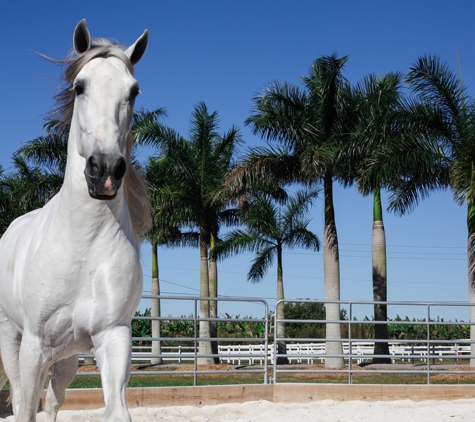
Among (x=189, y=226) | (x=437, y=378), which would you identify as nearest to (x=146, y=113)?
(x=189, y=226)

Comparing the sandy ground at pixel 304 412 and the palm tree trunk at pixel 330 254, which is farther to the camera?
the palm tree trunk at pixel 330 254

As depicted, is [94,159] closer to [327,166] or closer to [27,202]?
[327,166]

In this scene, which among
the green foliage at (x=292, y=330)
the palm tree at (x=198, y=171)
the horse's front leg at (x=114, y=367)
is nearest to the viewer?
the horse's front leg at (x=114, y=367)

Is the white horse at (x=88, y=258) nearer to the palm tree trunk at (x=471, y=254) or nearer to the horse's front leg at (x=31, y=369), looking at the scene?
the horse's front leg at (x=31, y=369)

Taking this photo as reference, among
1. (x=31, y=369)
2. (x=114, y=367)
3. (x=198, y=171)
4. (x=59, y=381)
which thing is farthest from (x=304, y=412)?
(x=198, y=171)

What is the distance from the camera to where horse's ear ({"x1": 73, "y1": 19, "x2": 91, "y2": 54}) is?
349cm

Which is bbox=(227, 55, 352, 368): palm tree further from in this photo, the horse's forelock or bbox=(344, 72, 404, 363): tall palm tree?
the horse's forelock

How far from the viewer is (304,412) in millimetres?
8859

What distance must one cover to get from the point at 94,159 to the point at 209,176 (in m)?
22.7

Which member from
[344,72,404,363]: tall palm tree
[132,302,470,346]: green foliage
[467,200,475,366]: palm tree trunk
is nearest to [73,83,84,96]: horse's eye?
[344,72,404,363]: tall palm tree

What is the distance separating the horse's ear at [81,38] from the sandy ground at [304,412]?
16.2 ft

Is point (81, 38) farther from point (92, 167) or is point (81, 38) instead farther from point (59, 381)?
point (59, 381)

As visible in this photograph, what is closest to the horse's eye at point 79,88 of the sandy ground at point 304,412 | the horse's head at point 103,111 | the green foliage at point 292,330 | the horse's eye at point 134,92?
the horse's head at point 103,111

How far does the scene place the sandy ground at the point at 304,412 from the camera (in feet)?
26.3
